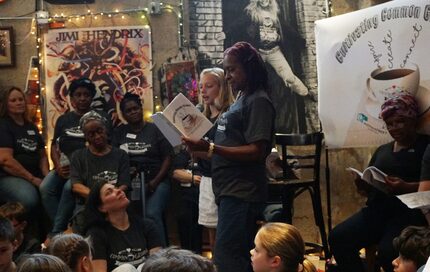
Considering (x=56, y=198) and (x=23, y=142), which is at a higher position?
(x=23, y=142)

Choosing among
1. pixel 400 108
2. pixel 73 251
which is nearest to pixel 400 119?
pixel 400 108

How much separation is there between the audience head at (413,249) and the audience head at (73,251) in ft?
4.45

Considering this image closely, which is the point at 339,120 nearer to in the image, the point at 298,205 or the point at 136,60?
the point at 298,205

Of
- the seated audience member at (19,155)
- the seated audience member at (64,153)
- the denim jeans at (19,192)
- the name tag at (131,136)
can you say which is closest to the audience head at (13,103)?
the seated audience member at (19,155)

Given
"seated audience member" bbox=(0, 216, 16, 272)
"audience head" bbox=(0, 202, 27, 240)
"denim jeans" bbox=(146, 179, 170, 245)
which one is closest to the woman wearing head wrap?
"seated audience member" bbox=(0, 216, 16, 272)

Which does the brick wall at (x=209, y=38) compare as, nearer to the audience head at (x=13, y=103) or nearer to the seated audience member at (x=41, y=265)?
the audience head at (x=13, y=103)

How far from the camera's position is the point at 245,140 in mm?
2959

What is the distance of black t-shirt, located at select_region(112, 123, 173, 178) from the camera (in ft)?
15.5

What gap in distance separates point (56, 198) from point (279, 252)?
256 centimetres

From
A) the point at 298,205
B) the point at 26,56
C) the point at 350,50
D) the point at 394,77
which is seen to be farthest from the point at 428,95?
the point at 26,56

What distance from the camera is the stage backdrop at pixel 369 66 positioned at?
3787 mm

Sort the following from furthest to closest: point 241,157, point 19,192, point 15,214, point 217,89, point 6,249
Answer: point 19,192 → point 15,214 → point 217,89 → point 241,157 → point 6,249

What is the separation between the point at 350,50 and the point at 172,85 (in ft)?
5.26

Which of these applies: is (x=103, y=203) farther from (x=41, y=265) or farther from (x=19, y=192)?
(x=19, y=192)
